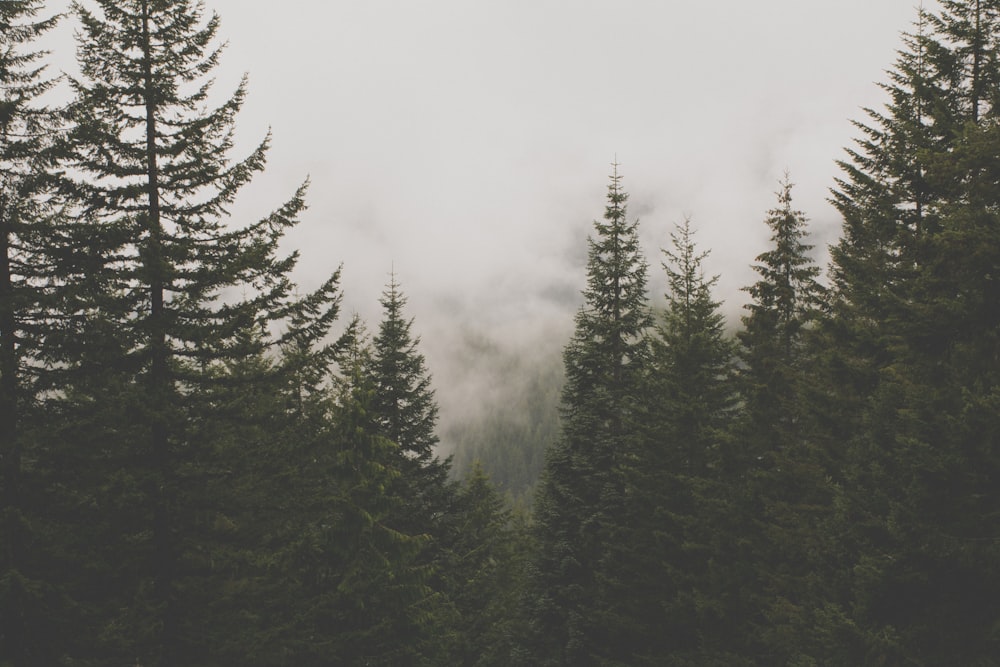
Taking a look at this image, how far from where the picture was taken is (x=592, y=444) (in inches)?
943

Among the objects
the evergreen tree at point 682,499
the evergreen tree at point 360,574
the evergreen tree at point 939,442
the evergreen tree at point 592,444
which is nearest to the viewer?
the evergreen tree at point 939,442

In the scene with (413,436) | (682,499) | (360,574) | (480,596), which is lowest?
(480,596)

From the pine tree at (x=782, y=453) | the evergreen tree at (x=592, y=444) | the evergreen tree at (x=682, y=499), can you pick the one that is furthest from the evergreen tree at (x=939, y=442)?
the evergreen tree at (x=592, y=444)

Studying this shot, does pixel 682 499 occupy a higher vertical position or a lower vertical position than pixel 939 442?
lower

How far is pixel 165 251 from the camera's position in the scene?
9742 millimetres

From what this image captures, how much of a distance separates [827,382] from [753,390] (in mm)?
4577

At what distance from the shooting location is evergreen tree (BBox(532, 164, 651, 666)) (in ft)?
76.3

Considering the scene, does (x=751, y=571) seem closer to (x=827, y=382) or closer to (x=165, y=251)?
(x=827, y=382)

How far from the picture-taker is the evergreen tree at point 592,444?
23.3 meters

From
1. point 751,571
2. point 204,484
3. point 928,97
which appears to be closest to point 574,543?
point 751,571

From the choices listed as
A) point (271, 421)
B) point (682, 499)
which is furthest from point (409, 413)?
point (271, 421)

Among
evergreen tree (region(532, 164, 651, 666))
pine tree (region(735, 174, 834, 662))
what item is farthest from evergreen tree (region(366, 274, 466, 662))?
pine tree (region(735, 174, 834, 662))

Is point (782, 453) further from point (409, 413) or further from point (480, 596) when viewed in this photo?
point (480, 596)

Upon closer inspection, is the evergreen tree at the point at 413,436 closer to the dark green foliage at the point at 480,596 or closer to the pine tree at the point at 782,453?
the dark green foliage at the point at 480,596
